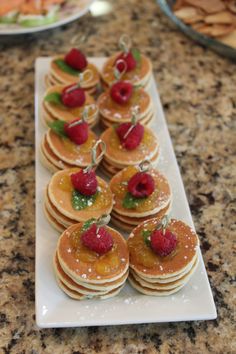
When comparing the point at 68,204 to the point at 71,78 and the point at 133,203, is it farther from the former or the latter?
the point at 71,78

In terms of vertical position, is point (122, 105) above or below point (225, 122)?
above

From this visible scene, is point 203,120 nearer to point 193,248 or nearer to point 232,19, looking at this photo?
point 232,19

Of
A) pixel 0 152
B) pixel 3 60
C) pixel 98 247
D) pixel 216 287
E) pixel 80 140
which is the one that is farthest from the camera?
pixel 3 60

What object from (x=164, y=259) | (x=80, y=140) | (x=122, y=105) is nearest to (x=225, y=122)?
(x=122, y=105)

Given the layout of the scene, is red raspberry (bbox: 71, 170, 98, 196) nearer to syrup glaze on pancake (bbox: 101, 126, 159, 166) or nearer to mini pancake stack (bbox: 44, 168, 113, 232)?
mini pancake stack (bbox: 44, 168, 113, 232)

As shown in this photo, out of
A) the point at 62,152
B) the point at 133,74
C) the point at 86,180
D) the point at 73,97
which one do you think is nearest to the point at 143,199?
the point at 86,180

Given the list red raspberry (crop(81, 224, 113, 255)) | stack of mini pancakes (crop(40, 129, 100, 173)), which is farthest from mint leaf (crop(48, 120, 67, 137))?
red raspberry (crop(81, 224, 113, 255))
